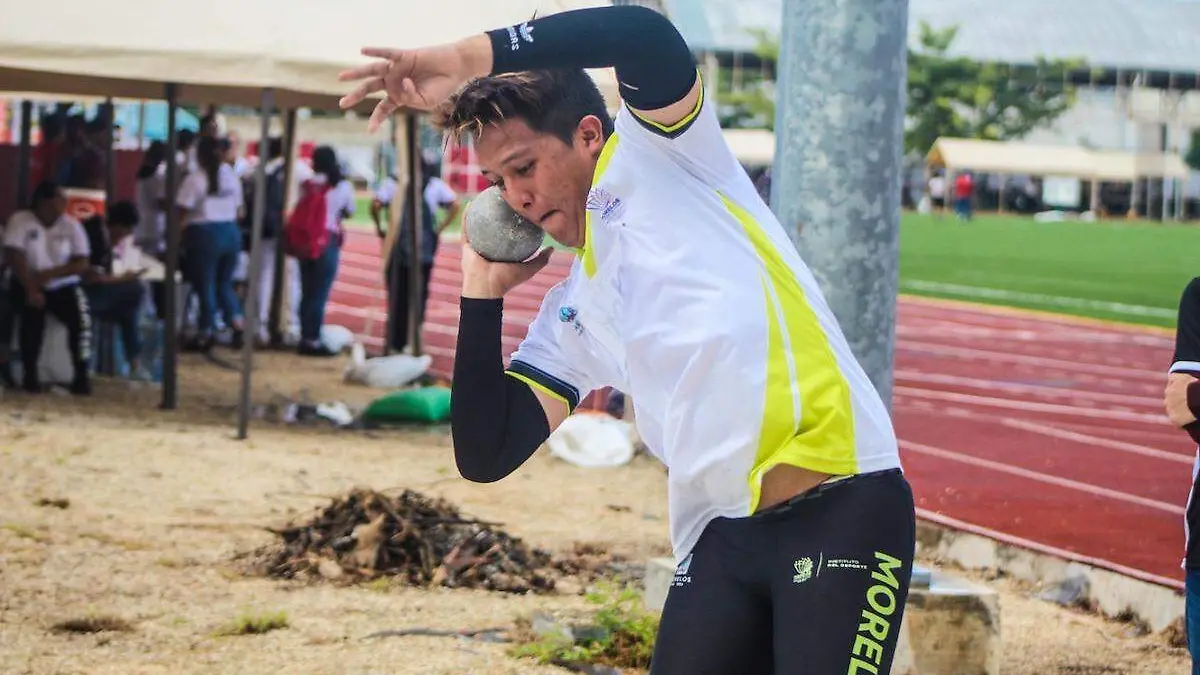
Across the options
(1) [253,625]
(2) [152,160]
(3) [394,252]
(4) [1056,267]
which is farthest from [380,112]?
(4) [1056,267]

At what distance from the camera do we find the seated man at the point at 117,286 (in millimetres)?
13297

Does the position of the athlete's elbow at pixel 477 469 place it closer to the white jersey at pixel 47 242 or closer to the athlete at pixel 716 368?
the athlete at pixel 716 368

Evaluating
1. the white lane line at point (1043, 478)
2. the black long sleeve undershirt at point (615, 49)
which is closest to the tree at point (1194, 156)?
the white lane line at point (1043, 478)

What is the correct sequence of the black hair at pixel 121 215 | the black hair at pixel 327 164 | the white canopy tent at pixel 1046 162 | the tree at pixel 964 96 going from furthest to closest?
the tree at pixel 964 96 < the white canopy tent at pixel 1046 162 < the black hair at pixel 327 164 < the black hair at pixel 121 215

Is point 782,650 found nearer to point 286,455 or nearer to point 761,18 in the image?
point 286,455

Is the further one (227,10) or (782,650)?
(227,10)

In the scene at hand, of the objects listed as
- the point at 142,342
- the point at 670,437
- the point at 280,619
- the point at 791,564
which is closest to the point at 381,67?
the point at 670,437

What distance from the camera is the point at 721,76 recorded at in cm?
8006

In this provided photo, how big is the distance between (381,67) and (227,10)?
8.47 meters

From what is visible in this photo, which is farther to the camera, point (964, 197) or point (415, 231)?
point (964, 197)

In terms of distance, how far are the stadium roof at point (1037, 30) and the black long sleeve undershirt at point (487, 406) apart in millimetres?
73670

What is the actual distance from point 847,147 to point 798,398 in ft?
9.37

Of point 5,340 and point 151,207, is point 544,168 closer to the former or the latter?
point 5,340

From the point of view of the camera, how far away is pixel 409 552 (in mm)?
7293
